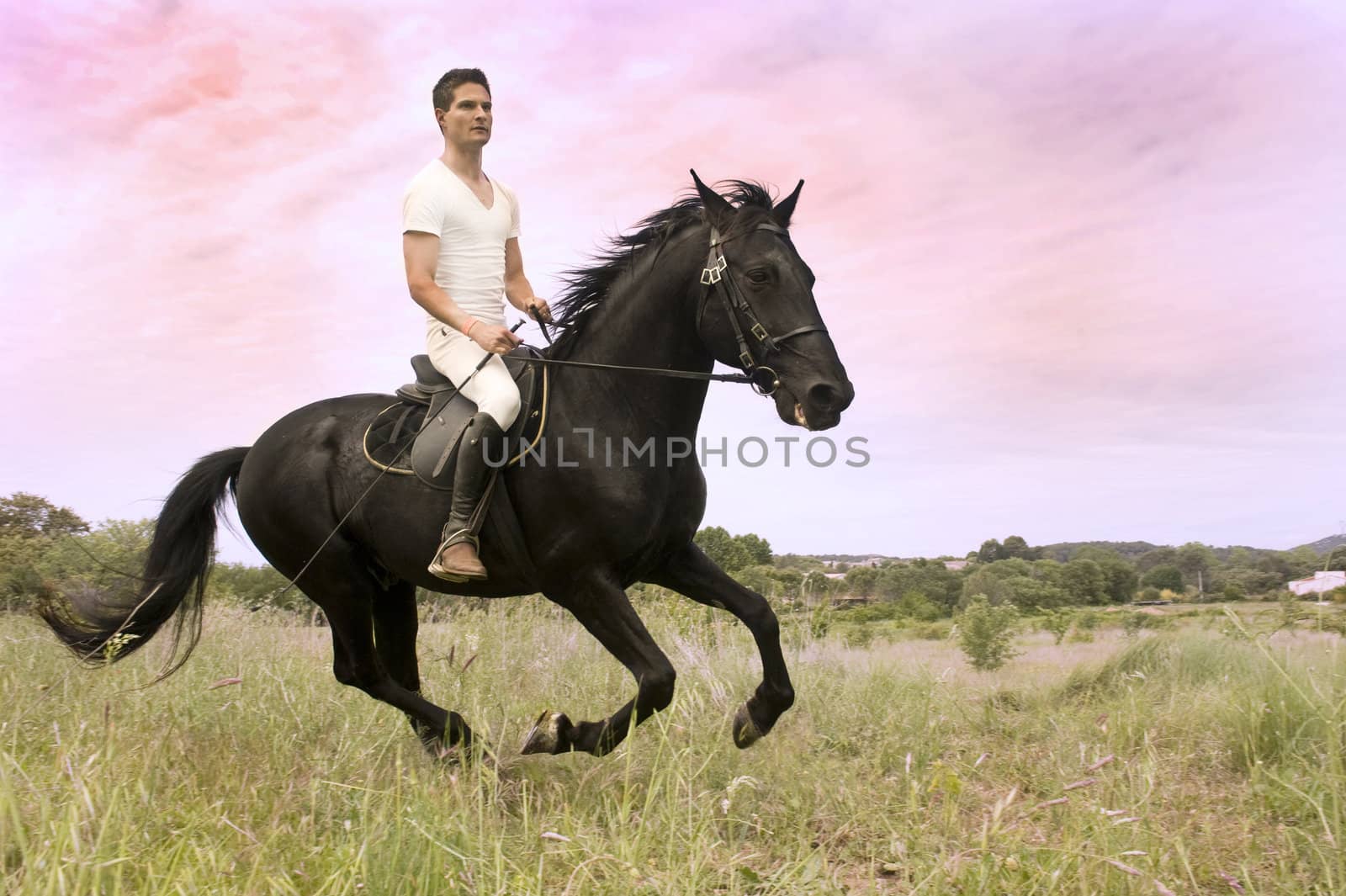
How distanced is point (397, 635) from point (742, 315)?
300 centimetres

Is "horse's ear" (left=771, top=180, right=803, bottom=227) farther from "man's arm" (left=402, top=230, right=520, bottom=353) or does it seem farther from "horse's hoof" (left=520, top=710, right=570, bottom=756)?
"horse's hoof" (left=520, top=710, right=570, bottom=756)

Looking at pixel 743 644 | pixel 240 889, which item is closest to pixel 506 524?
pixel 240 889

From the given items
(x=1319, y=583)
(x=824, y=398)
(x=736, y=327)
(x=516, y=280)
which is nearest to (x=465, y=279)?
(x=516, y=280)

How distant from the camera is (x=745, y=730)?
4480 millimetres

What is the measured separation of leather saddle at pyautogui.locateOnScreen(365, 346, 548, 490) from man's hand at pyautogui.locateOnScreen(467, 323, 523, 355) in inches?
11.2

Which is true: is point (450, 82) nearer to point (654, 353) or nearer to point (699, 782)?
point (654, 353)

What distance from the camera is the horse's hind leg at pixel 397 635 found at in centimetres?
552

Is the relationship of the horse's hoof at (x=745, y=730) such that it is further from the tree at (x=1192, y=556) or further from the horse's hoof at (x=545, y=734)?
the tree at (x=1192, y=556)

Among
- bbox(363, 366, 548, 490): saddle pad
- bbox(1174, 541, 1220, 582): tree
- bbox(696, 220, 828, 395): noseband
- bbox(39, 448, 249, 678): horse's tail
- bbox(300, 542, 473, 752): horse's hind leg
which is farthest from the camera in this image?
bbox(1174, 541, 1220, 582): tree

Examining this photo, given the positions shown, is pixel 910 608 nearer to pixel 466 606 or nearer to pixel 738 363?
pixel 466 606

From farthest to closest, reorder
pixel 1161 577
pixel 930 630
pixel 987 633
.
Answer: pixel 930 630
pixel 987 633
pixel 1161 577

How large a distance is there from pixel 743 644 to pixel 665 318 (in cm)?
502

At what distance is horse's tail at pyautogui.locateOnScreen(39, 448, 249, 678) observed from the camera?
5.78 metres

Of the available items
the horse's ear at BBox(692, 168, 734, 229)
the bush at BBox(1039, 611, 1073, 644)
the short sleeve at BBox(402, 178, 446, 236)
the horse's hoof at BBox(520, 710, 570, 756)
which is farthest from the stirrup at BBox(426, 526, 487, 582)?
the bush at BBox(1039, 611, 1073, 644)
